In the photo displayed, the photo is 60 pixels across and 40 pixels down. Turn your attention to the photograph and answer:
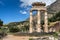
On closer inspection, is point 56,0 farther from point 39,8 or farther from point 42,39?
point 42,39

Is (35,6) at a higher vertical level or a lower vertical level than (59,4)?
lower

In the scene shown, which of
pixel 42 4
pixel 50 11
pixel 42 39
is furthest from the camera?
pixel 50 11

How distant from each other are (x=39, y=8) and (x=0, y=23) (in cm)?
1701

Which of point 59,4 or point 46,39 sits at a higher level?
point 59,4

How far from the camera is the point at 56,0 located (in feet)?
424

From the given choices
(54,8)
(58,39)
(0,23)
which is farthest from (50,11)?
(58,39)

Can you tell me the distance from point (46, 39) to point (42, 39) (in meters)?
0.47

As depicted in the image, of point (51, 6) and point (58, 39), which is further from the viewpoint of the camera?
point (51, 6)

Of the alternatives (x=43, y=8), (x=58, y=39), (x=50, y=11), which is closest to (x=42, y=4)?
(x=43, y=8)

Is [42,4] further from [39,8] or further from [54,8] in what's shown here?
[54,8]

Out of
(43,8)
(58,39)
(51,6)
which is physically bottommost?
(58,39)

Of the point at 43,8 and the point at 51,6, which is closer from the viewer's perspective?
the point at 43,8

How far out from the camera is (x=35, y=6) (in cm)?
5491

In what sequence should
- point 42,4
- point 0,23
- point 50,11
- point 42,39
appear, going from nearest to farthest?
point 42,39, point 42,4, point 0,23, point 50,11
